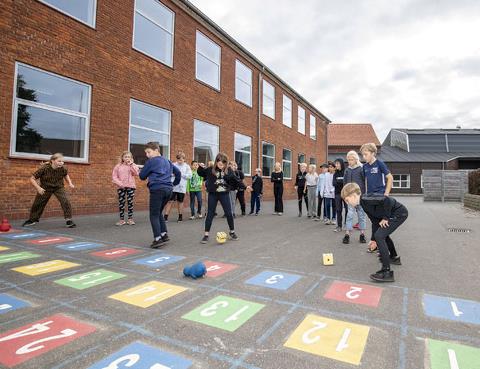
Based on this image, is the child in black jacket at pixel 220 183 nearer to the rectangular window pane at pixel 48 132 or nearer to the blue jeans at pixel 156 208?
the blue jeans at pixel 156 208

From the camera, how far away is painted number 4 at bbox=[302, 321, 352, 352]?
249 centimetres

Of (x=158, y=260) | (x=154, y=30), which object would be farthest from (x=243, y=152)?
(x=158, y=260)

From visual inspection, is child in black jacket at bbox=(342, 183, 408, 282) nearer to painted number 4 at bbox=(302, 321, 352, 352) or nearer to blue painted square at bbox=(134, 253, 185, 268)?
painted number 4 at bbox=(302, 321, 352, 352)

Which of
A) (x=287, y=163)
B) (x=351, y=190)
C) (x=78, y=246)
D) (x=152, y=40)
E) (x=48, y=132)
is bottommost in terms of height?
(x=78, y=246)

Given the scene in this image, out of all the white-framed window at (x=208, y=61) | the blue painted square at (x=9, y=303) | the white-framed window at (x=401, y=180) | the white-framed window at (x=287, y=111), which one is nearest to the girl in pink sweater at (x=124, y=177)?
the blue painted square at (x=9, y=303)

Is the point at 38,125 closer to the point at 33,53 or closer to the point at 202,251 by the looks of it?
the point at 33,53

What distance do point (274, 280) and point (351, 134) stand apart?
1998 inches

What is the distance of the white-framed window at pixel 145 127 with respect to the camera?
1138 cm

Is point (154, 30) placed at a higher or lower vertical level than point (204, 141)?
higher

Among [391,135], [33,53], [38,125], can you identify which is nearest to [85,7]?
[33,53]

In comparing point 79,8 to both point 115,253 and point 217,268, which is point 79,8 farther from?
point 217,268

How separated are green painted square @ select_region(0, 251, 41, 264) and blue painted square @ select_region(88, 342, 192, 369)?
329 cm

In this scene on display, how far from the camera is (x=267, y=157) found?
2148 centimetres

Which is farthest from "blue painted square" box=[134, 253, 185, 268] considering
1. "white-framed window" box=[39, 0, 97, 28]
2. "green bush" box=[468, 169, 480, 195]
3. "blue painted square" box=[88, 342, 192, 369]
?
"green bush" box=[468, 169, 480, 195]
